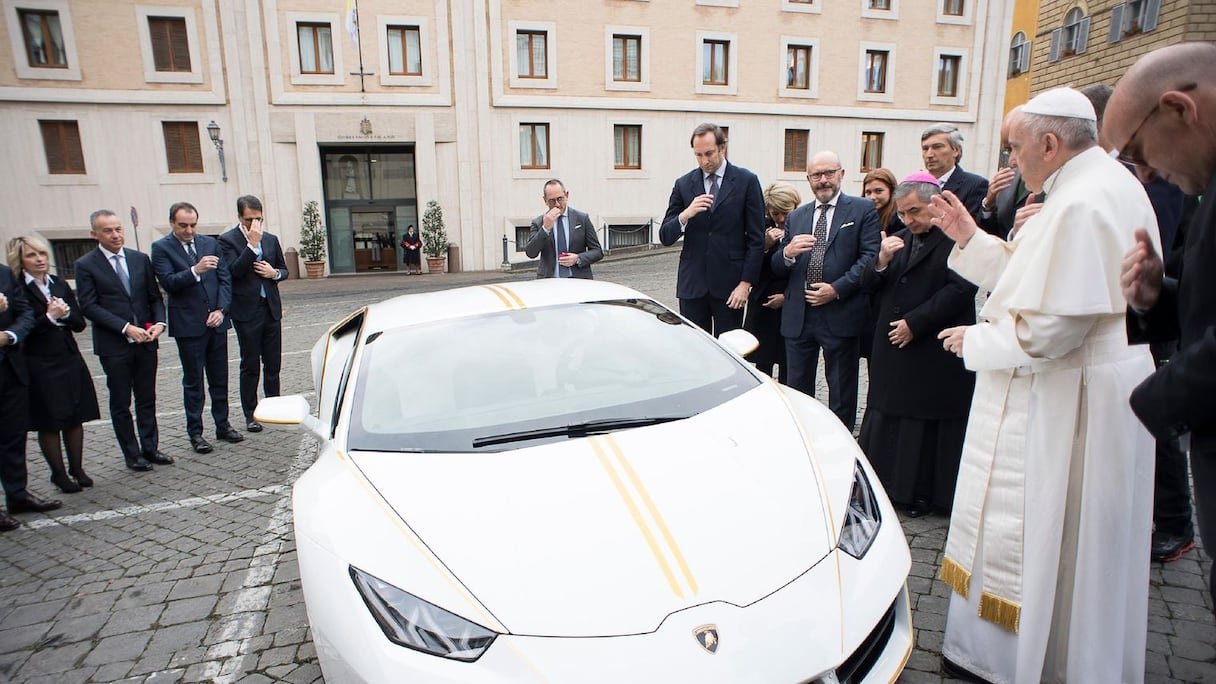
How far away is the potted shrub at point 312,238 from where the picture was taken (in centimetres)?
2250

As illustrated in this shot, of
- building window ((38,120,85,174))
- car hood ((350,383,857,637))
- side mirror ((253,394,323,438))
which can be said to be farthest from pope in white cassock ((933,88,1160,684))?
building window ((38,120,85,174))

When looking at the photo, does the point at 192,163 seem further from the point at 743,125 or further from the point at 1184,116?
the point at 1184,116

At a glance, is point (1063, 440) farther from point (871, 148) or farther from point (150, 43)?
point (871, 148)

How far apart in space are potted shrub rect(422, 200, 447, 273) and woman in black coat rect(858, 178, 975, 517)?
21342 mm

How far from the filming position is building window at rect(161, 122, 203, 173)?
22.1 meters

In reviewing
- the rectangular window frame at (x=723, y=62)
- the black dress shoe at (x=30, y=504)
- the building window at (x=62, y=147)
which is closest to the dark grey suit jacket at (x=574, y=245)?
the black dress shoe at (x=30, y=504)

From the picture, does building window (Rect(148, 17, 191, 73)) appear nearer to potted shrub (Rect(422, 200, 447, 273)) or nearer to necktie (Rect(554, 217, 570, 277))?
potted shrub (Rect(422, 200, 447, 273))

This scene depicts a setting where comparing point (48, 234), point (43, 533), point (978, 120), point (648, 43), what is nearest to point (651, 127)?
point (648, 43)

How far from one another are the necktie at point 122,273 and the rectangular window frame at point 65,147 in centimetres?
2166

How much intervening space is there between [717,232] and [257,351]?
4186mm

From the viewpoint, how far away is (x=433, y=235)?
23.5m

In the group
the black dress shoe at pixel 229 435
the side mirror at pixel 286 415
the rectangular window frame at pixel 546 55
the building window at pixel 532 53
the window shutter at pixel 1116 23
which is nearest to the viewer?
the side mirror at pixel 286 415

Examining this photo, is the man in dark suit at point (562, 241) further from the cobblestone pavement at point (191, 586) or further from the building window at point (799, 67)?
the building window at point (799, 67)

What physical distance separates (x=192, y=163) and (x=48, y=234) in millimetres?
4894
